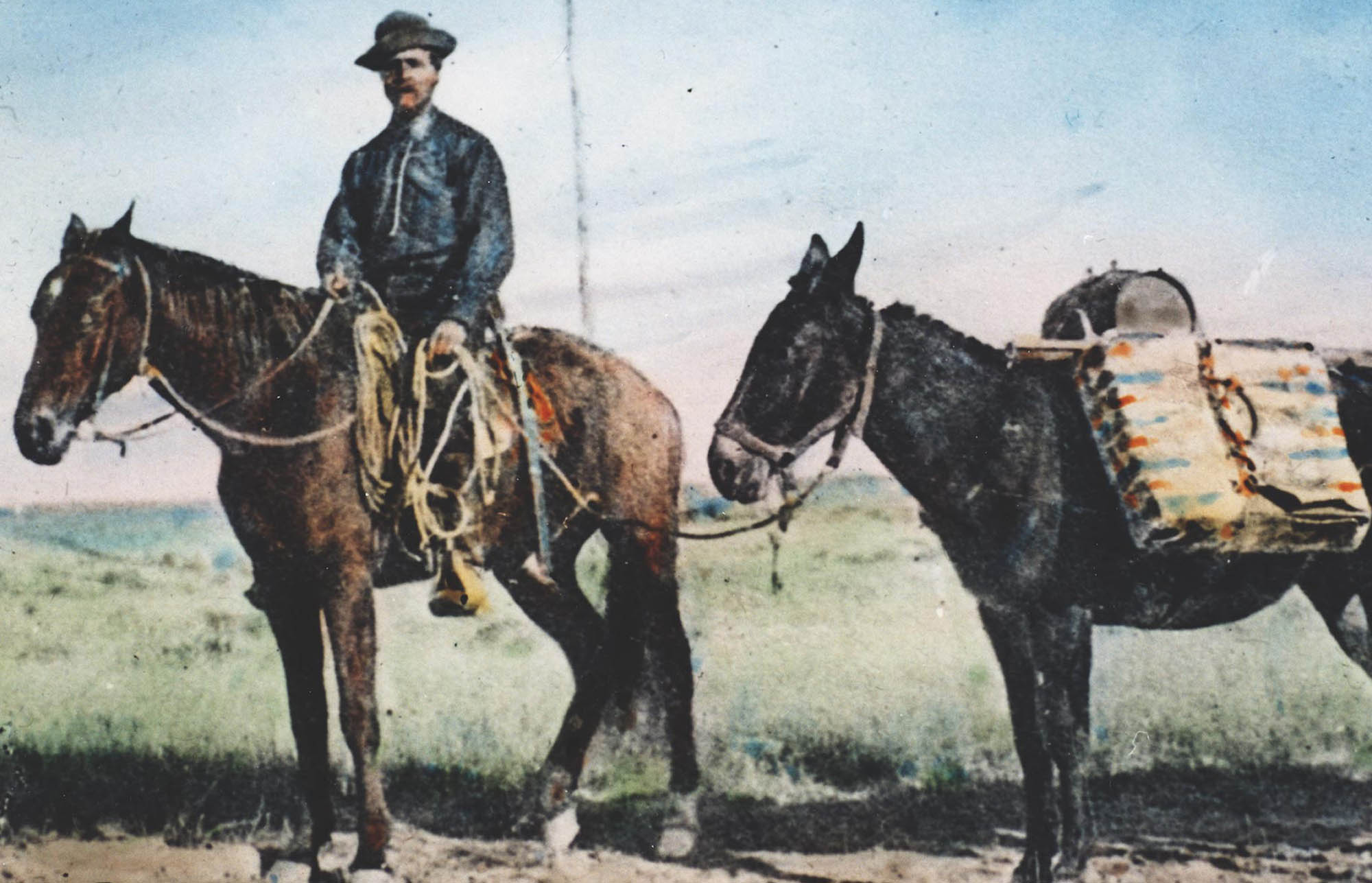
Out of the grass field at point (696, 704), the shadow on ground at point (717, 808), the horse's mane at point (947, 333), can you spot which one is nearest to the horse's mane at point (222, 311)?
the grass field at point (696, 704)

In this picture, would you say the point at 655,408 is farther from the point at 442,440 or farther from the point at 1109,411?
the point at 1109,411

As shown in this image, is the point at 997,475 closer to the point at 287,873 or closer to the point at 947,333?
the point at 947,333

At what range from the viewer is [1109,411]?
4.98 meters

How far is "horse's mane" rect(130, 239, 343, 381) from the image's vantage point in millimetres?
5113

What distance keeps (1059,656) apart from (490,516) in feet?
7.66

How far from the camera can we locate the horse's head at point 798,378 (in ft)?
16.3

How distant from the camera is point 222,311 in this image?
17.0 ft

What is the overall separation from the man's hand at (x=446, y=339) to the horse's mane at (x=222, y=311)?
0.50 m

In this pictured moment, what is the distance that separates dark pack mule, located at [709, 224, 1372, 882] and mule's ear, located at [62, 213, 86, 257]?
2491mm

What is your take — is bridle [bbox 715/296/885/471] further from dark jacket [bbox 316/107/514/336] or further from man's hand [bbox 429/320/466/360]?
dark jacket [bbox 316/107/514/336]

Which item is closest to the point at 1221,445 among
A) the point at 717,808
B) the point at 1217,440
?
the point at 1217,440

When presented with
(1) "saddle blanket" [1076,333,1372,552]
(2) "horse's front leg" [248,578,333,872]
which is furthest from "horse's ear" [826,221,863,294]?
(2) "horse's front leg" [248,578,333,872]

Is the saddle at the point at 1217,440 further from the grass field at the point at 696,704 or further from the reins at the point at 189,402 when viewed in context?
the reins at the point at 189,402

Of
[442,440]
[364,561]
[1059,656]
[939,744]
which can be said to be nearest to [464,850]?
[364,561]
